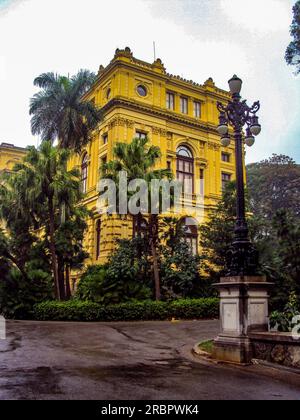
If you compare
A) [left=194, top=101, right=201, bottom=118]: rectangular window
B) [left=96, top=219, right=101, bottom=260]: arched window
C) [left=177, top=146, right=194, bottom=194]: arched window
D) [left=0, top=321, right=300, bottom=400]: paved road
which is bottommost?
[left=0, top=321, right=300, bottom=400]: paved road

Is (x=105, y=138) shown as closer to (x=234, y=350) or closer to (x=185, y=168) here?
(x=185, y=168)

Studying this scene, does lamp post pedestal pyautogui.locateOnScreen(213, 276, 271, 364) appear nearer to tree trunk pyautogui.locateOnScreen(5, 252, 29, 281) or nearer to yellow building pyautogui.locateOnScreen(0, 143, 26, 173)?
tree trunk pyautogui.locateOnScreen(5, 252, 29, 281)

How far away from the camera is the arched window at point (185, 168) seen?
1235 inches

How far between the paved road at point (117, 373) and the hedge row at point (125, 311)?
6881 mm

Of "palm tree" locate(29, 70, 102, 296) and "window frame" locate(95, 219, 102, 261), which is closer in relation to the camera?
"palm tree" locate(29, 70, 102, 296)

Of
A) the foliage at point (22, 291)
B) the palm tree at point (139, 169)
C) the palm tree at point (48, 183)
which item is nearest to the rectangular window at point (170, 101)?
the palm tree at point (139, 169)

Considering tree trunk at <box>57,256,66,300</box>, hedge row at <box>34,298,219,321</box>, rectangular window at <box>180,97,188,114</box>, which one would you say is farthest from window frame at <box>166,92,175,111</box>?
hedge row at <box>34,298,219,321</box>

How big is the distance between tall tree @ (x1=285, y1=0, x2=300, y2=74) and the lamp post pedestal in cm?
1043

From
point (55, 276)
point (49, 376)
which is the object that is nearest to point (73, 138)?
point (55, 276)

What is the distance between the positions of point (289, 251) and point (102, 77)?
954 inches

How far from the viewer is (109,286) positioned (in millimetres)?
20641

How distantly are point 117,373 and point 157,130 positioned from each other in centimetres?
2437

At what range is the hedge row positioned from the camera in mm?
19703
